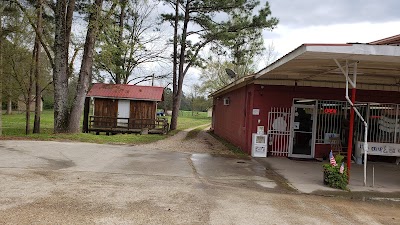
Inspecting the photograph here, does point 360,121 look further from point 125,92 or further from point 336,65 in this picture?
point 125,92

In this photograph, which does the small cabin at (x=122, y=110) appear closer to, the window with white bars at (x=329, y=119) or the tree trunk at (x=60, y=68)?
the tree trunk at (x=60, y=68)

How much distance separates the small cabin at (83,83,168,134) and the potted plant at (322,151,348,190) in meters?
15.3

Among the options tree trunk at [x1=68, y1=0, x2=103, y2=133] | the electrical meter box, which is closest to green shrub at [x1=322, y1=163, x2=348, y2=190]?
the electrical meter box

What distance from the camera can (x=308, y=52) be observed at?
680cm

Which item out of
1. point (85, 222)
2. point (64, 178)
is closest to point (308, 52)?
point (85, 222)

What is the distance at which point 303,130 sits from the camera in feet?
41.7

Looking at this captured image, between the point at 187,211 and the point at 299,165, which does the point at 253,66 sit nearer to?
the point at 299,165

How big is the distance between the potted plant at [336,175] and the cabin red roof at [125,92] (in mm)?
15952

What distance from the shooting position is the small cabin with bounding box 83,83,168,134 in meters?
22.1

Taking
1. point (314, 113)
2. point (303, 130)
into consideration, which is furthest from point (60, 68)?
point (314, 113)

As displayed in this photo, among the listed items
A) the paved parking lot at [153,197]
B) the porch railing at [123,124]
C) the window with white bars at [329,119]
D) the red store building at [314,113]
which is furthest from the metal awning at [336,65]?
the porch railing at [123,124]

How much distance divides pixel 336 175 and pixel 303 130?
5173mm

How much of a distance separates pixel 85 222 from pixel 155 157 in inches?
253

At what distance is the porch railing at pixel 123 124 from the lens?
2197cm
